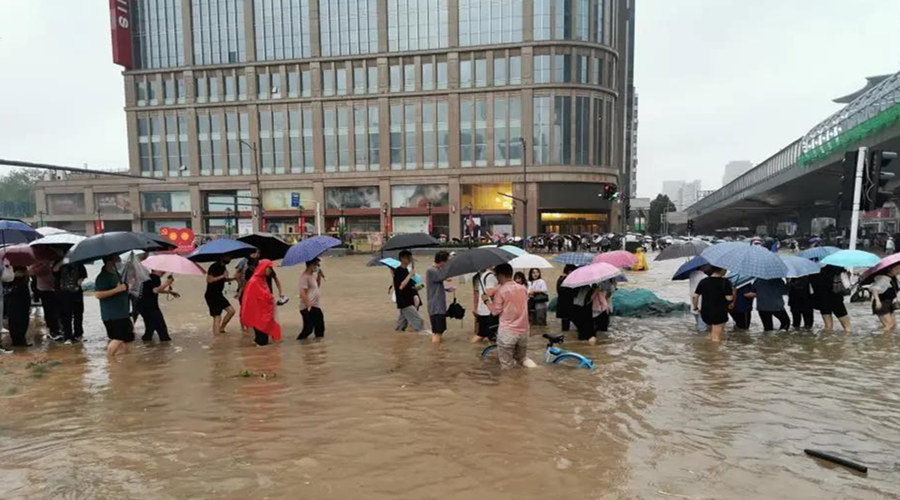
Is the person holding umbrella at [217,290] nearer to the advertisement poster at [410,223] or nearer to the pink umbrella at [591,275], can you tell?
the pink umbrella at [591,275]

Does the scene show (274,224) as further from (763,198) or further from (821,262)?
(821,262)

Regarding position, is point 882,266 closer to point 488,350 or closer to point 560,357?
point 560,357

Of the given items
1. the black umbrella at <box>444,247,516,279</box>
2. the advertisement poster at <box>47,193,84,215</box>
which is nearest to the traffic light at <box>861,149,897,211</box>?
the black umbrella at <box>444,247,516,279</box>

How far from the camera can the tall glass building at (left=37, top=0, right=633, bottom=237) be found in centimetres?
5253

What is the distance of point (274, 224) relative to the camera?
195 feet

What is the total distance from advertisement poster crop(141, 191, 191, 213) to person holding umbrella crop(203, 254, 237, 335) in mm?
56463

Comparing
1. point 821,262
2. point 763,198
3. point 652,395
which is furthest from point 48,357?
point 763,198

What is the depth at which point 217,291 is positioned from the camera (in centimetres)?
977

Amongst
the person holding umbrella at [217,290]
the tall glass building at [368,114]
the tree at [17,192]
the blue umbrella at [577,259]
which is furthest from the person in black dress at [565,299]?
the tree at [17,192]

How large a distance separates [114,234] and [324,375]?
12.9ft

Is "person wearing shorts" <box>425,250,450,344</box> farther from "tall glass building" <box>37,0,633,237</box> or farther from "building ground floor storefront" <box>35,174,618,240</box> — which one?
"tall glass building" <box>37,0,633,237</box>

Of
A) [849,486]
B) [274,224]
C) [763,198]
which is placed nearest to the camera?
[849,486]

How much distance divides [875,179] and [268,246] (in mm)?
12824

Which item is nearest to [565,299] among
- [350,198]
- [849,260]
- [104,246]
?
[849,260]
